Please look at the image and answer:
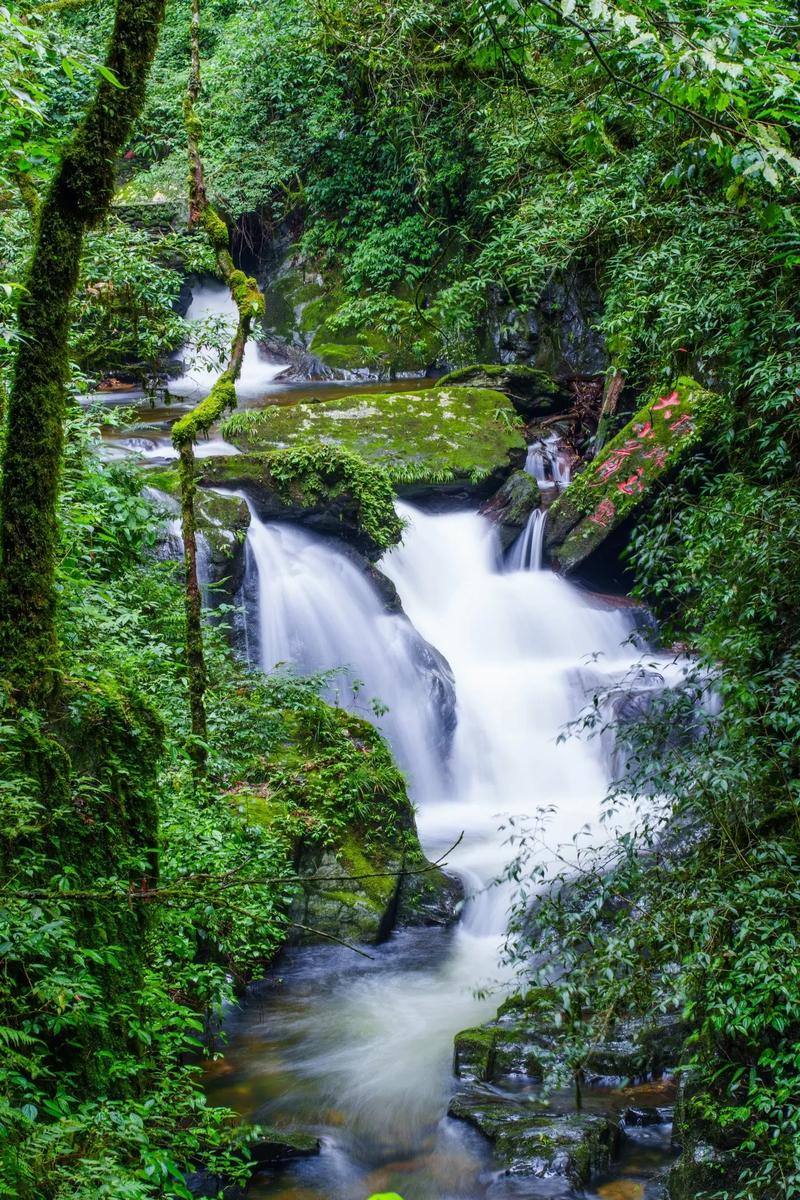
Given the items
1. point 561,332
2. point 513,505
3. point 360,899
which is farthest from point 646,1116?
point 561,332

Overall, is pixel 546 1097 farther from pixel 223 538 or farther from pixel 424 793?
pixel 223 538

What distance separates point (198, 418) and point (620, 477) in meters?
6.90

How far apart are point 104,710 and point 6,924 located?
102 cm

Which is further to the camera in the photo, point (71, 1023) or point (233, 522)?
point (233, 522)

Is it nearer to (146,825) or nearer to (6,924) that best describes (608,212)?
(146,825)

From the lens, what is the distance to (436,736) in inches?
408

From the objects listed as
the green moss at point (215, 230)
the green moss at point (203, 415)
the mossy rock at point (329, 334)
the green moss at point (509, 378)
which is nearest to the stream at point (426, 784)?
the mossy rock at point (329, 334)

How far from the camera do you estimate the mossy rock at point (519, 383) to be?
1491 cm

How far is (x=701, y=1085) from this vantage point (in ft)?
14.8

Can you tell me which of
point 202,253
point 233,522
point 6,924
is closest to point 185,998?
point 6,924

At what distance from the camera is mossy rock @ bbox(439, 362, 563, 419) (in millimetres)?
14914

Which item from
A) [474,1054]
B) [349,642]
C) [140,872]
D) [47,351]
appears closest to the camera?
[47,351]

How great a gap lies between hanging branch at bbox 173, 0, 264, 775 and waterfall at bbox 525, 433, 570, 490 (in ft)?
24.5

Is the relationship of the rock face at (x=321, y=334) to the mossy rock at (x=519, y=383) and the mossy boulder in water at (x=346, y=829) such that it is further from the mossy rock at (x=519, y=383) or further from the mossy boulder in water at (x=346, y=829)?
the mossy boulder in water at (x=346, y=829)
